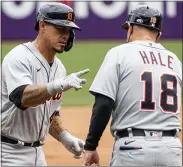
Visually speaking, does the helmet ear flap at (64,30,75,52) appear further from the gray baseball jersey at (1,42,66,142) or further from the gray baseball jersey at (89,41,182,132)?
the gray baseball jersey at (89,41,182,132)

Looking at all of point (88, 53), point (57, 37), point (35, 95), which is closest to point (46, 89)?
point (35, 95)

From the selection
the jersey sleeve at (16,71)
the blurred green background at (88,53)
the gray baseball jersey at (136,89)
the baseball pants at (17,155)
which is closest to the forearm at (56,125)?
the baseball pants at (17,155)

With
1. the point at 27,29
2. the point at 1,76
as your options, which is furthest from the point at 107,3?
the point at 1,76

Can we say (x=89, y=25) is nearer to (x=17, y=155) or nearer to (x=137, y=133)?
(x=17, y=155)

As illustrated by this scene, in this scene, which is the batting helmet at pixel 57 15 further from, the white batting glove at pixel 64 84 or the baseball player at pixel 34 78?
the white batting glove at pixel 64 84

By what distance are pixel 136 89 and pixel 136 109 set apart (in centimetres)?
15

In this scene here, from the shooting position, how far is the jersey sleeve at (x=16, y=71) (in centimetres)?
568

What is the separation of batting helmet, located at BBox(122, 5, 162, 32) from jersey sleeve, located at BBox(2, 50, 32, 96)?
0.86 meters

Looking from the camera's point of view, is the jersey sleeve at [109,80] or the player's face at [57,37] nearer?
the jersey sleeve at [109,80]

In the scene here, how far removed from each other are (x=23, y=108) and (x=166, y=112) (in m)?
1.09

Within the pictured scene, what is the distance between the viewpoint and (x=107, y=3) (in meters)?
13.8

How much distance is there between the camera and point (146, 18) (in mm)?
5727

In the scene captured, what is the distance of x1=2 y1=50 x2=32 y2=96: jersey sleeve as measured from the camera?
5.68 metres

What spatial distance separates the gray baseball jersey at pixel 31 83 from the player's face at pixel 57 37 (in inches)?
5.8
